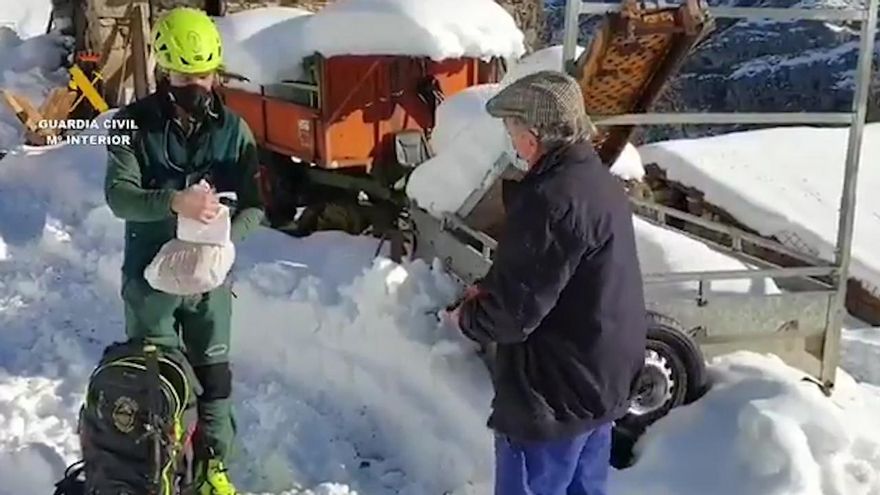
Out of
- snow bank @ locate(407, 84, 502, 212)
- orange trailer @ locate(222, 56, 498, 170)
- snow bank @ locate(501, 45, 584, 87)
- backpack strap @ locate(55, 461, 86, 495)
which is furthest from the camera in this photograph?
orange trailer @ locate(222, 56, 498, 170)

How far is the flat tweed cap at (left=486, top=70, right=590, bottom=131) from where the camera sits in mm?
2906

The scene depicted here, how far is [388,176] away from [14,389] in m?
3.66

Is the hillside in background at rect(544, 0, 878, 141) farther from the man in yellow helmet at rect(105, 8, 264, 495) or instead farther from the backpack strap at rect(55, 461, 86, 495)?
the backpack strap at rect(55, 461, 86, 495)

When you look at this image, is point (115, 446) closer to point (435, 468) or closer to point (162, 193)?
point (162, 193)

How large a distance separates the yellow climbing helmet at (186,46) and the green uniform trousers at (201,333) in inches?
Result: 28.5

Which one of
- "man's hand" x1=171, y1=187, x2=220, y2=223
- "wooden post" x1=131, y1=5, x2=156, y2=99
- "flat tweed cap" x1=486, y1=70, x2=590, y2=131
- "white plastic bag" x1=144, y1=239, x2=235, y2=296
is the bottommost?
"wooden post" x1=131, y1=5, x2=156, y2=99

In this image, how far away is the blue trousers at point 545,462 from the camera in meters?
3.10

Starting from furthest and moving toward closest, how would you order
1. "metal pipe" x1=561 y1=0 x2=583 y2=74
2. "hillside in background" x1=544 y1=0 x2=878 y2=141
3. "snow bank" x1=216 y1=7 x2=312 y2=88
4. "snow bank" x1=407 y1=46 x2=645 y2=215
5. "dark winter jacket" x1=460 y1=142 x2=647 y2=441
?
"hillside in background" x1=544 y1=0 x2=878 y2=141
"snow bank" x1=216 y1=7 x2=312 y2=88
"snow bank" x1=407 y1=46 x2=645 y2=215
"metal pipe" x1=561 y1=0 x2=583 y2=74
"dark winter jacket" x1=460 y1=142 x2=647 y2=441

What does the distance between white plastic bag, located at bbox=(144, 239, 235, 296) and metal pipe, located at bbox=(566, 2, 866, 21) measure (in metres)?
1.97

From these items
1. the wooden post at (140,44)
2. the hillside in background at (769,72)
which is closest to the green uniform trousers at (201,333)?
the wooden post at (140,44)

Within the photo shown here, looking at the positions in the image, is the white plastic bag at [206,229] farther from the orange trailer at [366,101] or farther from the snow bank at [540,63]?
the orange trailer at [366,101]

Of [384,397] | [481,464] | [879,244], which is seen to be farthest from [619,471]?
[879,244]

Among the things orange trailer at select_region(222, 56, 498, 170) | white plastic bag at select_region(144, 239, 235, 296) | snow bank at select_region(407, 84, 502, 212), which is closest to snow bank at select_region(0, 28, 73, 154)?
orange trailer at select_region(222, 56, 498, 170)

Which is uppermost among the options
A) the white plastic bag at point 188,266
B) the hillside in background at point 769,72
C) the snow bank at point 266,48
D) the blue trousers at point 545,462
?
the white plastic bag at point 188,266
